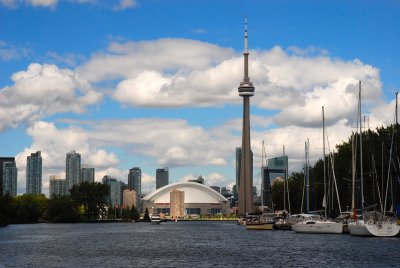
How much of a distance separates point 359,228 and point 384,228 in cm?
463

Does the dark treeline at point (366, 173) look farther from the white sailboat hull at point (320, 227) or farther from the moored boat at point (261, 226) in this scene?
the moored boat at point (261, 226)

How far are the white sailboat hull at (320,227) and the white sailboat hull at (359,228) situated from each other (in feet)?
23.7

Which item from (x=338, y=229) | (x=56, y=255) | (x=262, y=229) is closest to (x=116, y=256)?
(x=56, y=255)

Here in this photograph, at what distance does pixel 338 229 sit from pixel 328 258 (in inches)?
1474

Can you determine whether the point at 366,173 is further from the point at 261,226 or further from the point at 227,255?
the point at 261,226

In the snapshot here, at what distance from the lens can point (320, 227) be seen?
10712cm

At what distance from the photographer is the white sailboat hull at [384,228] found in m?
89.0

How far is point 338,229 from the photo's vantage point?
104 m

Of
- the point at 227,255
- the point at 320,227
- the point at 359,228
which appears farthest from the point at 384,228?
the point at 227,255

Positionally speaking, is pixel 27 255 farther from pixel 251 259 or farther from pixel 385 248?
pixel 385 248

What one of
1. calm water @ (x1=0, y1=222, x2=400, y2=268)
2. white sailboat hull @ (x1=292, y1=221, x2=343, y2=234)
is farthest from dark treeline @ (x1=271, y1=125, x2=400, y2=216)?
calm water @ (x1=0, y1=222, x2=400, y2=268)

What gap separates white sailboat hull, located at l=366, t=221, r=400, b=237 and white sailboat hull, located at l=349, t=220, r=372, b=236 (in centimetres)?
136

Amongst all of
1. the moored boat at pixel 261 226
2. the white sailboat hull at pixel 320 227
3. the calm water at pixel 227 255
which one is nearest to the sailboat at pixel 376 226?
the calm water at pixel 227 255

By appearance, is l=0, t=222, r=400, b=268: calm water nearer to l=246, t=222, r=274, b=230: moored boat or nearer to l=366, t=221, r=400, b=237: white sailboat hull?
l=366, t=221, r=400, b=237: white sailboat hull
